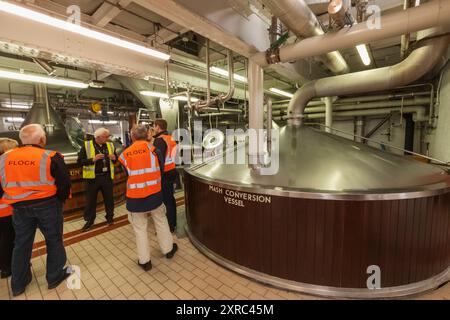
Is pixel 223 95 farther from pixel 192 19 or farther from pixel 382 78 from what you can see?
pixel 382 78

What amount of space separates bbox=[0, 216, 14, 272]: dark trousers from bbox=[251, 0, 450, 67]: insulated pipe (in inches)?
148

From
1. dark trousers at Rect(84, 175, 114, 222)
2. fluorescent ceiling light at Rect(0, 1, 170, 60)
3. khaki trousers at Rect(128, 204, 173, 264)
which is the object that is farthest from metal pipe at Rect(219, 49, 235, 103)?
dark trousers at Rect(84, 175, 114, 222)

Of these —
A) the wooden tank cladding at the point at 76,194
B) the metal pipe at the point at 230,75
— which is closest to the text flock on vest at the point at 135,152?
the metal pipe at the point at 230,75

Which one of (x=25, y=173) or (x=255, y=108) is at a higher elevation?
(x=255, y=108)

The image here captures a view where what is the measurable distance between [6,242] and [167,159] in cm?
215

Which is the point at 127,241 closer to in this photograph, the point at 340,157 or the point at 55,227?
the point at 55,227

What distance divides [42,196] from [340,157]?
3.57m

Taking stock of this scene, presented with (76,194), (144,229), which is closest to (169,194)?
(144,229)

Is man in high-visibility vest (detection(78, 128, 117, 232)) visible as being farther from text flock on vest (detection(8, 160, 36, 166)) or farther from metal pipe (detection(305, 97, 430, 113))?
metal pipe (detection(305, 97, 430, 113))

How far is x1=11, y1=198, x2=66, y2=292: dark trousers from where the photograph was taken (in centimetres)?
229

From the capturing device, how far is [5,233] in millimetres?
2531

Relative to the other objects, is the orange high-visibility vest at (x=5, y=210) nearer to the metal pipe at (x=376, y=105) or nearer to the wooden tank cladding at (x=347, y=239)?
the wooden tank cladding at (x=347, y=239)

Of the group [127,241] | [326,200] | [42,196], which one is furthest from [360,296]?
[42,196]

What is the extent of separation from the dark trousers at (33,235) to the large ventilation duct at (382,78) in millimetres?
3682
